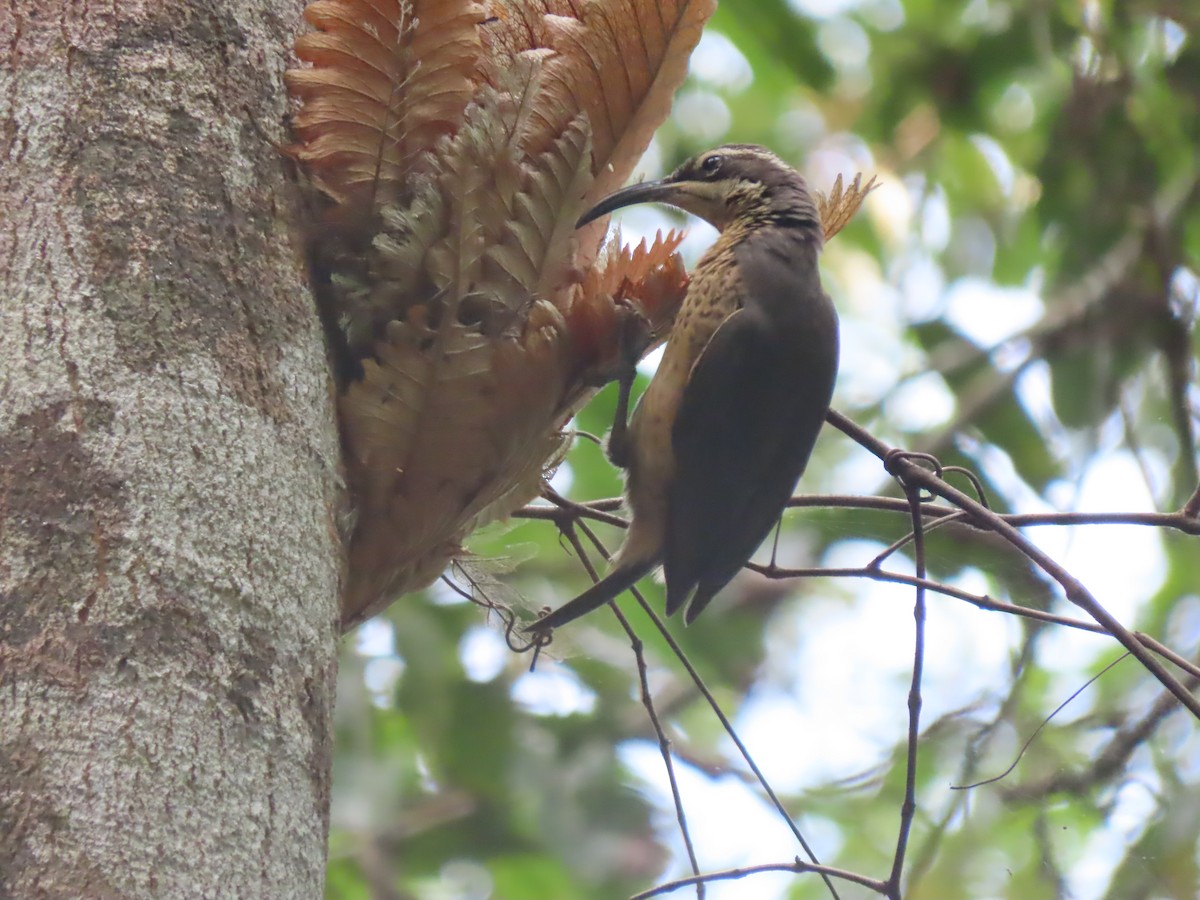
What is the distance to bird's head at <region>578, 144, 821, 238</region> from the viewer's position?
9.69ft

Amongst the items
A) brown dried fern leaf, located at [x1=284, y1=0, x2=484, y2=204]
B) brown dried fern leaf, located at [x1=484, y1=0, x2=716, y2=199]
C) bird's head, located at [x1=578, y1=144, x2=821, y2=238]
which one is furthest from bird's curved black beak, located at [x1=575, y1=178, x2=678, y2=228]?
brown dried fern leaf, located at [x1=284, y1=0, x2=484, y2=204]

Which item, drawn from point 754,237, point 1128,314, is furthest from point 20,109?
point 1128,314

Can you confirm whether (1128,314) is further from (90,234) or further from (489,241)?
(90,234)

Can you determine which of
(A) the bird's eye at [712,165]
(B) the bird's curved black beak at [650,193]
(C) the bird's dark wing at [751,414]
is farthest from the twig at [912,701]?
(A) the bird's eye at [712,165]

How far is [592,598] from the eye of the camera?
8.77ft

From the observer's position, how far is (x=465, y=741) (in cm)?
391

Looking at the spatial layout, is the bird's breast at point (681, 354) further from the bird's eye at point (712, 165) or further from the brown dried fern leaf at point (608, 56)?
the brown dried fern leaf at point (608, 56)

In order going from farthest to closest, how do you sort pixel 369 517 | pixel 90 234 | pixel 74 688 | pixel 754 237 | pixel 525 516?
1. pixel 754 237
2. pixel 525 516
3. pixel 369 517
4. pixel 90 234
5. pixel 74 688

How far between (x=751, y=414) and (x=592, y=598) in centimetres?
49

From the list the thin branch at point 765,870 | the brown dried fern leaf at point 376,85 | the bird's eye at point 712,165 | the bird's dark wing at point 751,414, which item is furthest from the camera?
the bird's eye at point 712,165

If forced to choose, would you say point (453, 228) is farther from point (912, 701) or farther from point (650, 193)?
point (650, 193)

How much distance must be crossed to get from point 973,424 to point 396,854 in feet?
7.59

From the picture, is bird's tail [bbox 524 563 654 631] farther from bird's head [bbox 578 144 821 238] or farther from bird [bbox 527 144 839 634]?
bird's head [bbox 578 144 821 238]

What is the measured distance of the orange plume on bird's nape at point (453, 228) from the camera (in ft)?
5.66
